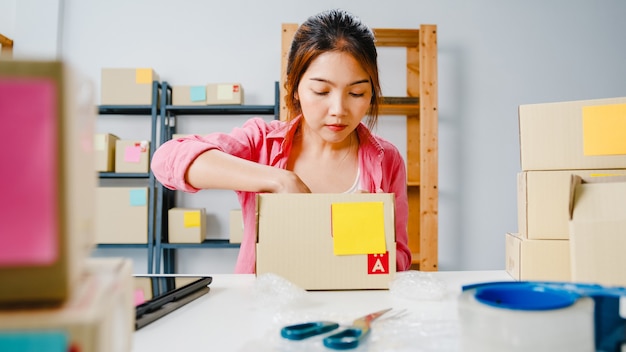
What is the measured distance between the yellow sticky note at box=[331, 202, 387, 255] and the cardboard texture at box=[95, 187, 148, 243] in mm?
2031

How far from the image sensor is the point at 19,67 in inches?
9.1

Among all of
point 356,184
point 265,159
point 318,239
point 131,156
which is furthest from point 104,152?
point 318,239

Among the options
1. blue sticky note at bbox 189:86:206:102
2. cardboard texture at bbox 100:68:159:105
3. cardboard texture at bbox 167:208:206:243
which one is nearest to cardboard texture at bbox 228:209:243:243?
cardboard texture at bbox 167:208:206:243

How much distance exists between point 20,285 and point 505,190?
116 inches

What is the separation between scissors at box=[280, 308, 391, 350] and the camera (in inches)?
17.7

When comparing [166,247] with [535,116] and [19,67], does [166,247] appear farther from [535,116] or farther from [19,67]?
[19,67]

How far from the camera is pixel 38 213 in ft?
0.77

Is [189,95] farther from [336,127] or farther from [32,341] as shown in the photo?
[32,341]

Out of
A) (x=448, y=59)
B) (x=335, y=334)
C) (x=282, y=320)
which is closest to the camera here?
(x=335, y=334)

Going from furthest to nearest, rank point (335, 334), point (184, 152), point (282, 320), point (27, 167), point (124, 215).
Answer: point (124, 215)
point (184, 152)
point (282, 320)
point (335, 334)
point (27, 167)

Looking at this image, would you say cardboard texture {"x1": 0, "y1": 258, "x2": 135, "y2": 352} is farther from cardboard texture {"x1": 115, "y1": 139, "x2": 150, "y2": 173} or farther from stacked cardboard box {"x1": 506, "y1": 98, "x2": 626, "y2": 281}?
cardboard texture {"x1": 115, "y1": 139, "x2": 150, "y2": 173}

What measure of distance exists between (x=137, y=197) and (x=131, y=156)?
258 mm

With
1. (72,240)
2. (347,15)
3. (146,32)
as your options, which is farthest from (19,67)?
(146,32)

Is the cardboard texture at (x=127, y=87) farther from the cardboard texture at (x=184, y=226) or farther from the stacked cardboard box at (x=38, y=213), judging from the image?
the stacked cardboard box at (x=38, y=213)
